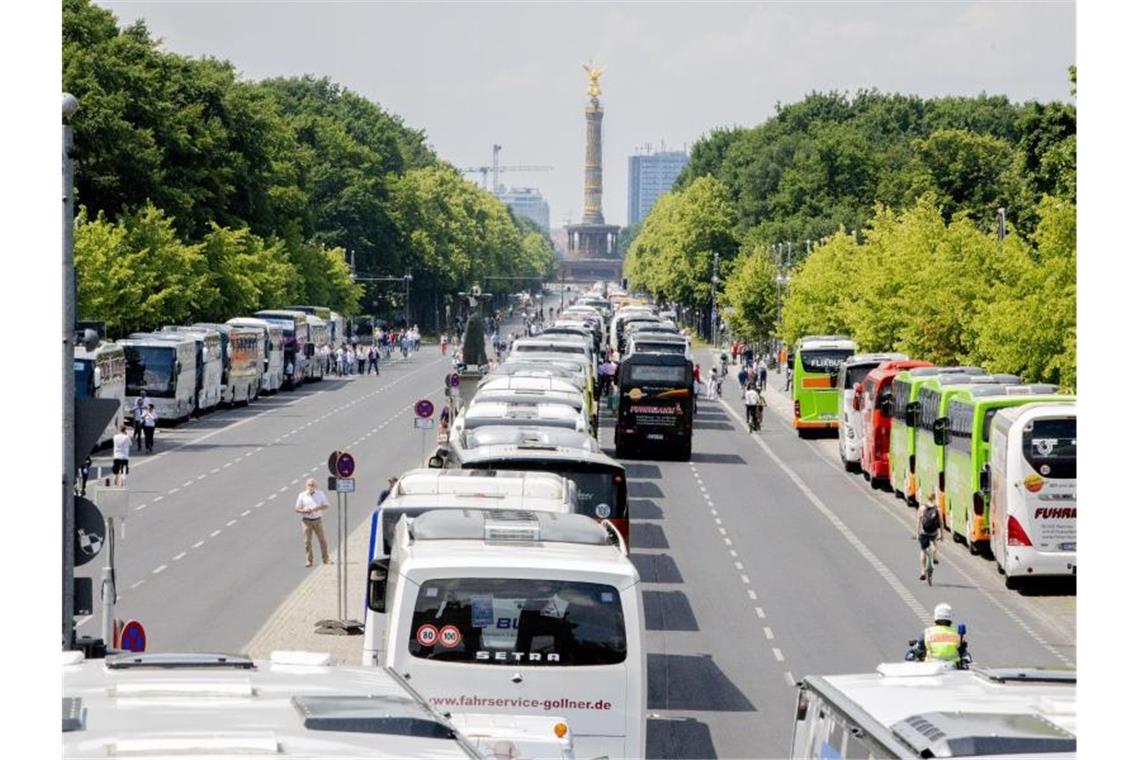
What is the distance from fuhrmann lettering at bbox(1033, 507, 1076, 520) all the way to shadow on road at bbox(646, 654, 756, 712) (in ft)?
26.5

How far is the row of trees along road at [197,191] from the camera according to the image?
82.7 metres

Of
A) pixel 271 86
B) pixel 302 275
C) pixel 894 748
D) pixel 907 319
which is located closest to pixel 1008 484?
pixel 894 748

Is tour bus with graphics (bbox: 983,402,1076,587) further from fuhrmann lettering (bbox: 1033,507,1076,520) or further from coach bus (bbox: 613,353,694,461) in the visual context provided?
coach bus (bbox: 613,353,694,461)

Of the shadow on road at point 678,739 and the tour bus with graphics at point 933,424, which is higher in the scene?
the tour bus with graphics at point 933,424

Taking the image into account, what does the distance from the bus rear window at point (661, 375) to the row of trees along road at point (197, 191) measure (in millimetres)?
19412

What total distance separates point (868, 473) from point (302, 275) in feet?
227

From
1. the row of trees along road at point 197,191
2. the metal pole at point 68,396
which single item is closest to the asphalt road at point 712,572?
the metal pole at point 68,396

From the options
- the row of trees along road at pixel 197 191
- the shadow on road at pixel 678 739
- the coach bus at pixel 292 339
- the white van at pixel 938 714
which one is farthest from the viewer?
the coach bus at pixel 292 339

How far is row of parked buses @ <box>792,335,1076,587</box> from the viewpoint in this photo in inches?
1320

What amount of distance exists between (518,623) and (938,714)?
24.2ft

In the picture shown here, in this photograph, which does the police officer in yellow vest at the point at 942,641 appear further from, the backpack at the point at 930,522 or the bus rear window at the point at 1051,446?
the backpack at the point at 930,522

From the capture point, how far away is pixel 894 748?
9.01 meters

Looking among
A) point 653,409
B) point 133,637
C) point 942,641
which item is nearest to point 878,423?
point 653,409

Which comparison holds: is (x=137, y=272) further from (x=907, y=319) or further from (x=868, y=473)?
(x=868, y=473)
